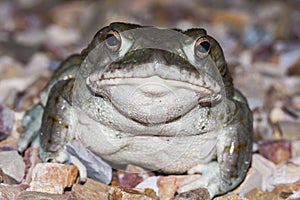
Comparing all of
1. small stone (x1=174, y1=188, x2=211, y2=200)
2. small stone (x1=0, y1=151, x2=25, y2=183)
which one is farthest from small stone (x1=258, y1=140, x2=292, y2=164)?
small stone (x1=0, y1=151, x2=25, y2=183)

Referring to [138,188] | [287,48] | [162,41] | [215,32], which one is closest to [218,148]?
[138,188]

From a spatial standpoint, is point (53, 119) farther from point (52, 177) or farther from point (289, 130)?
point (289, 130)

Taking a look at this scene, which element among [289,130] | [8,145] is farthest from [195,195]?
[289,130]

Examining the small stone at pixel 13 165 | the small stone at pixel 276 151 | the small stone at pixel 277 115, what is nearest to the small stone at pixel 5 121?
the small stone at pixel 13 165

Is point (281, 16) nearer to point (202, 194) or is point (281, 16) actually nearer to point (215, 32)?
point (215, 32)

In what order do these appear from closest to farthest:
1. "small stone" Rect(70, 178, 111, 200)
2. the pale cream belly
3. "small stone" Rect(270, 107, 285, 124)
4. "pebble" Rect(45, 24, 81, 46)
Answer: "small stone" Rect(70, 178, 111, 200), the pale cream belly, "small stone" Rect(270, 107, 285, 124), "pebble" Rect(45, 24, 81, 46)

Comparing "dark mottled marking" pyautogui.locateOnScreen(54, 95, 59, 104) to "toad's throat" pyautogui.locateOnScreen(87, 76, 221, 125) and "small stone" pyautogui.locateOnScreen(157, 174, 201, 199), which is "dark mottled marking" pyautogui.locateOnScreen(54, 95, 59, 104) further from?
"small stone" pyautogui.locateOnScreen(157, 174, 201, 199)

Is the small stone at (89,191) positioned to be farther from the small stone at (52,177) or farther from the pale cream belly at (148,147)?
the pale cream belly at (148,147)
